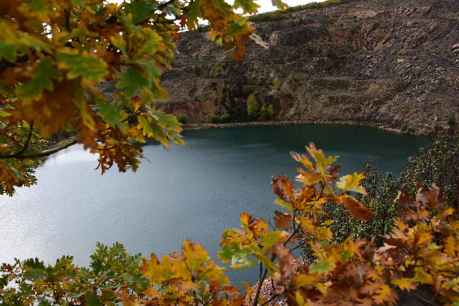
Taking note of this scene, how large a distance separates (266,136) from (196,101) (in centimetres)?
1209

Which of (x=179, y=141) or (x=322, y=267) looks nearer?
(x=322, y=267)

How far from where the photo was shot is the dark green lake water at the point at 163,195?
17.1 meters

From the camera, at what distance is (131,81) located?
3.78 ft

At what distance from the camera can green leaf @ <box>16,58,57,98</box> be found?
952 mm

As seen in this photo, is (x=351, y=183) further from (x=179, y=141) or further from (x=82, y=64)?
(x=82, y=64)

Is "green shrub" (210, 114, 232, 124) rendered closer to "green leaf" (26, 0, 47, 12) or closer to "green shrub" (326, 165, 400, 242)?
"green shrub" (326, 165, 400, 242)

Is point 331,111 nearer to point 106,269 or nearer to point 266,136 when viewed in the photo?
point 266,136

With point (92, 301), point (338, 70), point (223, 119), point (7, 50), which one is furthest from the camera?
point (338, 70)

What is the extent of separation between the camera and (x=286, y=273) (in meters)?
1.46

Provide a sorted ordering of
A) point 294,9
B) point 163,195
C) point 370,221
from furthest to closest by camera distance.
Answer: point 294,9, point 163,195, point 370,221

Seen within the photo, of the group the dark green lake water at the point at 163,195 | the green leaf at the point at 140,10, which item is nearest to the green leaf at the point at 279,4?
the green leaf at the point at 140,10

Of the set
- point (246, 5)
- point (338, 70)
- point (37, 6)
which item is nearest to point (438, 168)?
point (246, 5)

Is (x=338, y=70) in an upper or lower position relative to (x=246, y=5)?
lower

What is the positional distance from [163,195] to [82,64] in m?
21.8
